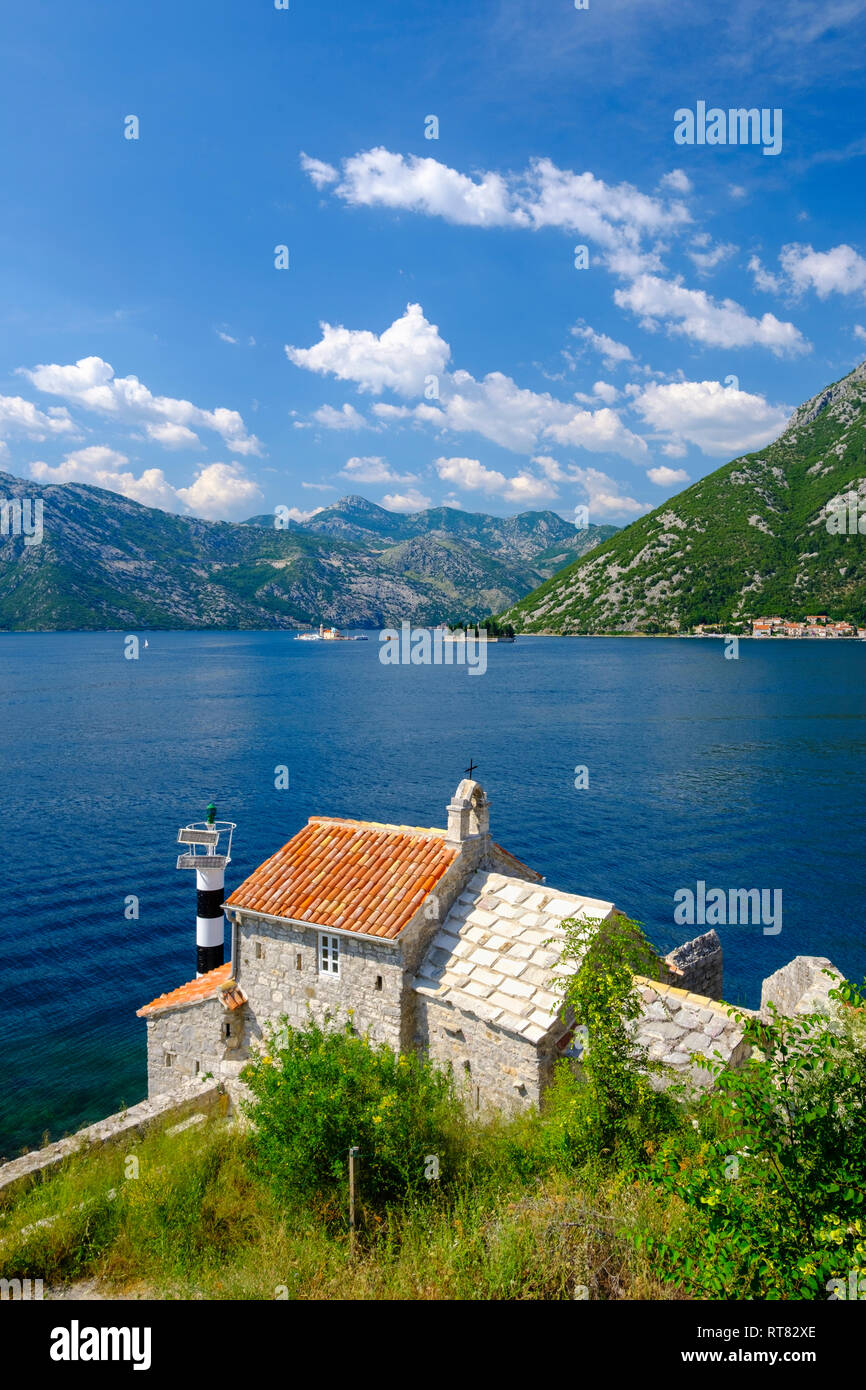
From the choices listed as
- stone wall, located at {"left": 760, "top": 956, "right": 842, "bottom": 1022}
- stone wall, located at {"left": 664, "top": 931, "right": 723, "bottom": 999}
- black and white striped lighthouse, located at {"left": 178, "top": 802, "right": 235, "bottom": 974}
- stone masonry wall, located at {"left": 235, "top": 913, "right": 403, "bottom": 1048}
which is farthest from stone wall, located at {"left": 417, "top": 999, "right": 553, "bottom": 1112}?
black and white striped lighthouse, located at {"left": 178, "top": 802, "right": 235, "bottom": 974}

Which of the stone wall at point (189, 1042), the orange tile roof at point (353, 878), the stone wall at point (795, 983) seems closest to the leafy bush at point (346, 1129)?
the orange tile roof at point (353, 878)

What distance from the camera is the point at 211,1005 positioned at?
20438mm

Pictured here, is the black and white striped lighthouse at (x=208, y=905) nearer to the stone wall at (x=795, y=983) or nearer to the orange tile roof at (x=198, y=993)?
the orange tile roof at (x=198, y=993)

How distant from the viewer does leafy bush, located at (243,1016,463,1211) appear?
12414 mm

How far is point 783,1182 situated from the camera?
830 cm

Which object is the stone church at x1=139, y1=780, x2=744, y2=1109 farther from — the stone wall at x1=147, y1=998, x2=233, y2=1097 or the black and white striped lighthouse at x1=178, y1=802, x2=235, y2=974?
the black and white striped lighthouse at x1=178, y1=802, x2=235, y2=974

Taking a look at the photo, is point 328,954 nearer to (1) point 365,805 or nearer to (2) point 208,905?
(2) point 208,905

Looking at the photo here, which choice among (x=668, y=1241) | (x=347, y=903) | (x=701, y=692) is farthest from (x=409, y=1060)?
(x=701, y=692)

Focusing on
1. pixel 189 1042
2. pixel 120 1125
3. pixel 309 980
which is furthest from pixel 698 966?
pixel 120 1125

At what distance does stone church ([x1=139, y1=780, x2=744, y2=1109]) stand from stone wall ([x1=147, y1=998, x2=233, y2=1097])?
4 centimetres

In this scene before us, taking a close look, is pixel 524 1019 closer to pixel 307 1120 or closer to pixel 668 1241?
pixel 307 1120

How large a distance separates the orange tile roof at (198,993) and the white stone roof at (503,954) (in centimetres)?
651

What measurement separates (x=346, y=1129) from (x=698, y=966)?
1428cm

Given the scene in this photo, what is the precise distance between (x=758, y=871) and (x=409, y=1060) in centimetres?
3601
